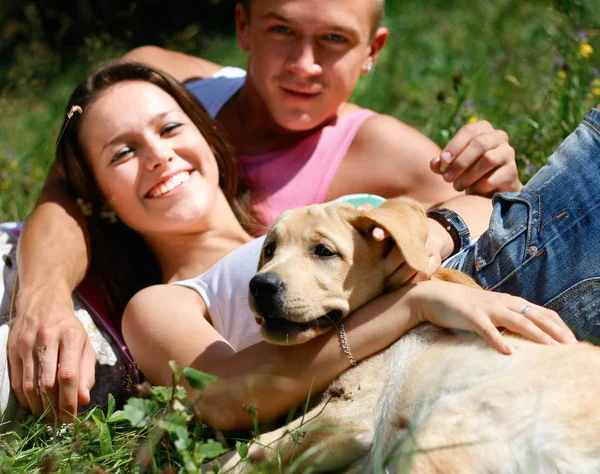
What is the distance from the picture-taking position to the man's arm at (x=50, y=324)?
3.19 m

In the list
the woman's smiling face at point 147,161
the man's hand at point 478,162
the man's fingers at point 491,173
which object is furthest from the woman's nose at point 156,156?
the man's fingers at point 491,173

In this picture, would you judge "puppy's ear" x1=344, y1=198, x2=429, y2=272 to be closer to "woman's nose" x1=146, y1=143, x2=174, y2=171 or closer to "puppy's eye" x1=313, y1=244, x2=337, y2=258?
"puppy's eye" x1=313, y1=244, x2=337, y2=258

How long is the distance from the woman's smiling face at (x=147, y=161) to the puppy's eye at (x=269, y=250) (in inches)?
30.6

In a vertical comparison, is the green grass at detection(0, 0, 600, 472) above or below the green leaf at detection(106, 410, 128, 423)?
→ above

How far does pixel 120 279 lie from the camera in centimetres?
402

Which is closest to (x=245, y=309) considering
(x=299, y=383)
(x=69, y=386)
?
(x=299, y=383)

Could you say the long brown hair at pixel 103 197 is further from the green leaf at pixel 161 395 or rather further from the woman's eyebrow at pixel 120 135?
the green leaf at pixel 161 395

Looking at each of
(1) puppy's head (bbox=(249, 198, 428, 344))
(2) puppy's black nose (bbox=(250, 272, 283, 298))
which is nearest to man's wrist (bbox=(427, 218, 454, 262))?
(1) puppy's head (bbox=(249, 198, 428, 344))

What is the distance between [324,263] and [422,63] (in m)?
5.04

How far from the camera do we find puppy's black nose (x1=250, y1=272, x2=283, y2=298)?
2758 millimetres

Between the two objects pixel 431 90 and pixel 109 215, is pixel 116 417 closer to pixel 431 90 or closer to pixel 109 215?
pixel 109 215

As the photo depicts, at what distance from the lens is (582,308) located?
10.2 ft

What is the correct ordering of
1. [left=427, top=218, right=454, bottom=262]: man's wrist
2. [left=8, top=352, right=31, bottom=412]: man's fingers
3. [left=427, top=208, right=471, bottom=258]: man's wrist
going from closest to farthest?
1. [left=8, top=352, right=31, bottom=412]: man's fingers
2. [left=427, top=218, right=454, bottom=262]: man's wrist
3. [left=427, top=208, right=471, bottom=258]: man's wrist

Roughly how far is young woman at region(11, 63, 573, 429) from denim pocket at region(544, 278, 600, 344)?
1.12ft
